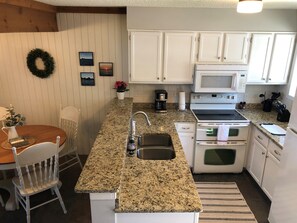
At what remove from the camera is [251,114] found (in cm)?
354

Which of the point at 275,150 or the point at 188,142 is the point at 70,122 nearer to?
the point at 188,142

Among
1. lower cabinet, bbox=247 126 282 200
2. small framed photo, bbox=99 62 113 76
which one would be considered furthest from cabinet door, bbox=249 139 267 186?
small framed photo, bbox=99 62 113 76

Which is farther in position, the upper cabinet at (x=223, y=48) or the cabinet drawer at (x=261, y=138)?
the upper cabinet at (x=223, y=48)

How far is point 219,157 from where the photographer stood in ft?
11.2

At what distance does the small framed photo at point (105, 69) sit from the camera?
3.57 metres

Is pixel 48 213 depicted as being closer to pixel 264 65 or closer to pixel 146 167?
pixel 146 167

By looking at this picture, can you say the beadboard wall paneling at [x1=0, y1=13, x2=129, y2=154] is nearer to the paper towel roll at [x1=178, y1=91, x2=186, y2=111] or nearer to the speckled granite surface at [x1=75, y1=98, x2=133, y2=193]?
the paper towel roll at [x1=178, y1=91, x2=186, y2=111]

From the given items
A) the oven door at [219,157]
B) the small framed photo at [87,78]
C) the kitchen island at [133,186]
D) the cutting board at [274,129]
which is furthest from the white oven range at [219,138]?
the small framed photo at [87,78]

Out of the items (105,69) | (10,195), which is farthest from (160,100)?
(10,195)

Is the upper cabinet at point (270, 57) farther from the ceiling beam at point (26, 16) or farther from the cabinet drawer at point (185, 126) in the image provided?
the ceiling beam at point (26, 16)

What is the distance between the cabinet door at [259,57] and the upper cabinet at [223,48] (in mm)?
111

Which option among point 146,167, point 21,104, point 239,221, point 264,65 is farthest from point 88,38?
point 239,221

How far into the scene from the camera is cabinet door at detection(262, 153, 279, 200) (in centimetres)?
274

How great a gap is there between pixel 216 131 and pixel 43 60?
2.80 meters
